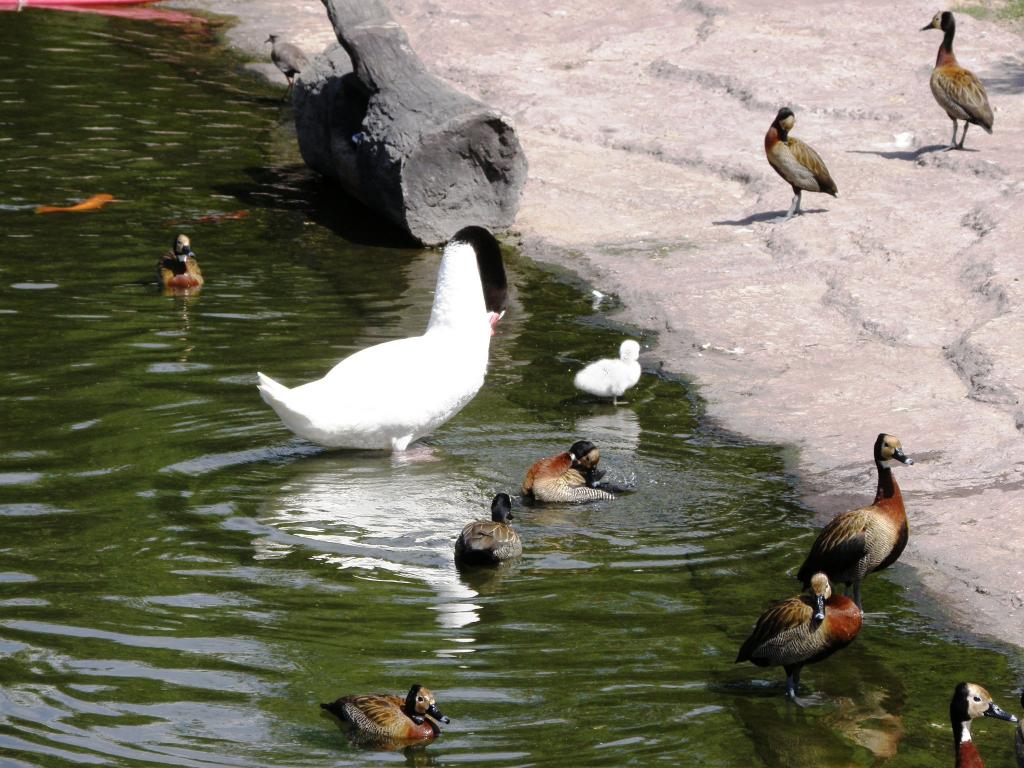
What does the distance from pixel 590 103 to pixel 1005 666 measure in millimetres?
13760

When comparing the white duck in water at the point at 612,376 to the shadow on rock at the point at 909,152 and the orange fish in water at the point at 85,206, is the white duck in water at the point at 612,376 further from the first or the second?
the shadow on rock at the point at 909,152

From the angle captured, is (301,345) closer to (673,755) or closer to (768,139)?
(768,139)

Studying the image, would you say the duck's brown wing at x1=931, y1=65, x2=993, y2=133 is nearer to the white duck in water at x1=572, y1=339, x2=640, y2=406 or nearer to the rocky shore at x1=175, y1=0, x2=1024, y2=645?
the rocky shore at x1=175, y1=0, x2=1024, y2=645

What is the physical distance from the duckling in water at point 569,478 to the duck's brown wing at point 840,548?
5.47 feet

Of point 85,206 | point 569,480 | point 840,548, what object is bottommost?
point 85,206

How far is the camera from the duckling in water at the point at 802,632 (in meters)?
6.80

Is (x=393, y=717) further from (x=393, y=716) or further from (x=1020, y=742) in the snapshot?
(x=1020, y=742)

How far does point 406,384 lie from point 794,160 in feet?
20.7

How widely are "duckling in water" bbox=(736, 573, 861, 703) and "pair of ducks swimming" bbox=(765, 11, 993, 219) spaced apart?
8.42 m

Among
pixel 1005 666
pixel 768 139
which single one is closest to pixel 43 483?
pixel 1005 666

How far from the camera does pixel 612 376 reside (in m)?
10.9

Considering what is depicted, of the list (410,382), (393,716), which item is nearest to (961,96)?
(410,382)

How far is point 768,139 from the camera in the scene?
49.2 ft

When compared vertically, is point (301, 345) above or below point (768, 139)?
below
